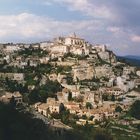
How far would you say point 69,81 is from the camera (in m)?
53.5

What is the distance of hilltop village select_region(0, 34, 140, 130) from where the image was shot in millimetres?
44000

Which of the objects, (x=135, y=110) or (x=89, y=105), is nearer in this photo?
(x=135, y=110)

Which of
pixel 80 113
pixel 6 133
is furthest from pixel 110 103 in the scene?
pixel 6 133

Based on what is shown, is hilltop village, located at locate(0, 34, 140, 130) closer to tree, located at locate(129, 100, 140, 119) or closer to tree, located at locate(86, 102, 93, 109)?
tree, located at locate(86, 102, 93, 109)

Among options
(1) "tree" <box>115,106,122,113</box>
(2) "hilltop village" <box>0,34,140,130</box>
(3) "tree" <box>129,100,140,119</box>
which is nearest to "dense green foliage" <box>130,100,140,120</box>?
(3) "tree" <box>129,100,140,119</box>

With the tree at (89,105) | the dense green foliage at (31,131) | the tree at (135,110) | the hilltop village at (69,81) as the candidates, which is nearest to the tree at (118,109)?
the hilltop village at (69,81)

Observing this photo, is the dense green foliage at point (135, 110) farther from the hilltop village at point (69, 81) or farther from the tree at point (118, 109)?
the tree at point (118, 109)

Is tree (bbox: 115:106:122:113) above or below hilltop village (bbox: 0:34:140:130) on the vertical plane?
below

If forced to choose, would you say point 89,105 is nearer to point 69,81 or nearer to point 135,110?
point 135,110

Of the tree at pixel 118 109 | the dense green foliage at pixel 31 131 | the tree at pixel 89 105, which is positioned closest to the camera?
the dense green foliage at pixel 31 131

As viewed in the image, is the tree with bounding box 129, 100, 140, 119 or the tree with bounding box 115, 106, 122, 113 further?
the tree with bounding box 115, 106, 122, 113

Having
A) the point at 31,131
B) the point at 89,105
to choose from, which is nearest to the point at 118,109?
the point at 89,105

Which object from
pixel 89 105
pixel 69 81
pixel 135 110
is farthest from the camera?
pixel 69 81

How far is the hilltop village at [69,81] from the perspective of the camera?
44000 mm
